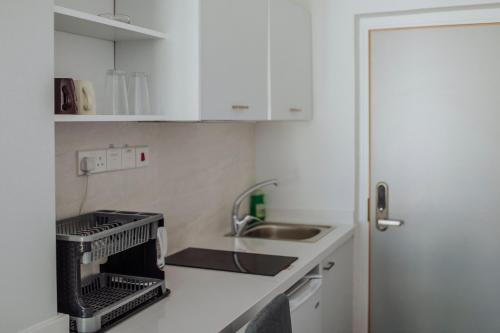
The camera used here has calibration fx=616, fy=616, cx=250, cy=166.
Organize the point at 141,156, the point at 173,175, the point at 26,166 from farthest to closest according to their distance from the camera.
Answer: the point at 173,175 → the point at 141,156 → the point at 26,166

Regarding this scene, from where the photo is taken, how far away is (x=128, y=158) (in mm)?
2279

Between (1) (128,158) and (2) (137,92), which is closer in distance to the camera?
(2) (137,92)

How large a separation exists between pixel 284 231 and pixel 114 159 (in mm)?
1324

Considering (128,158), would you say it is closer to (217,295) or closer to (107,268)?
(107,268)

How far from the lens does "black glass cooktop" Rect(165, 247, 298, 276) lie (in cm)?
233

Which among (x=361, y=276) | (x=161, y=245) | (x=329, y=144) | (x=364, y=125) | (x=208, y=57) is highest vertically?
(x=208, y=57)

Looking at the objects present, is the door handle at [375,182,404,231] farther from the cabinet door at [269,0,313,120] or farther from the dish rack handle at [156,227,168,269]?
the dish rack handle at [156,227,168,269]

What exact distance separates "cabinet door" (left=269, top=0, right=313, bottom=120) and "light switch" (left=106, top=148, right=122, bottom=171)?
2.55ft

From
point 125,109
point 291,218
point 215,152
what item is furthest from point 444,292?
point 125,109

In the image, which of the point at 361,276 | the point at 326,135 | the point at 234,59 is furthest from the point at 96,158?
the point at 361,276

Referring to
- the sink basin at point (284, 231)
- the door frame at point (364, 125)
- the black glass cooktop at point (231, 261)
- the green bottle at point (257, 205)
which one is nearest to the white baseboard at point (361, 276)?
the door frame at point (364, 125)

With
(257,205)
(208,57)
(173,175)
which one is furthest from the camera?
(257,205)

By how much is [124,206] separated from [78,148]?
347 millimetres

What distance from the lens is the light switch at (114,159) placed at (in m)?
2.17
